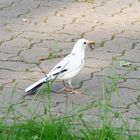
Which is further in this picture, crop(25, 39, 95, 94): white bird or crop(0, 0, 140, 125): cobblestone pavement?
crop(0, 0, 140, 125): cobblestone pavement

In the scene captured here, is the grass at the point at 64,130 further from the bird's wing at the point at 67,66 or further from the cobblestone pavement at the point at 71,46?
the bird's wing at the point at 67,66

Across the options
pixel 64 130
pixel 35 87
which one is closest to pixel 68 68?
pixel 35 87

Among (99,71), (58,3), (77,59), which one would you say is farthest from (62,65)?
(58,3)

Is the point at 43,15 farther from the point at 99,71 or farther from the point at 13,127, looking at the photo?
the point at 13,127

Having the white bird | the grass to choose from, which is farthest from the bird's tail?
the grass

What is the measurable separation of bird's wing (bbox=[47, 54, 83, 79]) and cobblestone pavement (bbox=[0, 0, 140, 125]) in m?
0.21

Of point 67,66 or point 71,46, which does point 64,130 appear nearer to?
point 67,66

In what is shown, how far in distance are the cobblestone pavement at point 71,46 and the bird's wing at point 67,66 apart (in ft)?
0.70

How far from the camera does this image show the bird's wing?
4.39 m

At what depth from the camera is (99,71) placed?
17.0ft

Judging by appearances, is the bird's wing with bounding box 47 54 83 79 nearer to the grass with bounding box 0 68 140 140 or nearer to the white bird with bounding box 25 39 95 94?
the white bird with bounding box 25 39 95 94

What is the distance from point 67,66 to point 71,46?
4.82 ft

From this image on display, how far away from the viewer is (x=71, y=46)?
5918mm

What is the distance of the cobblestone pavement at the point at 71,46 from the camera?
14.9ft
